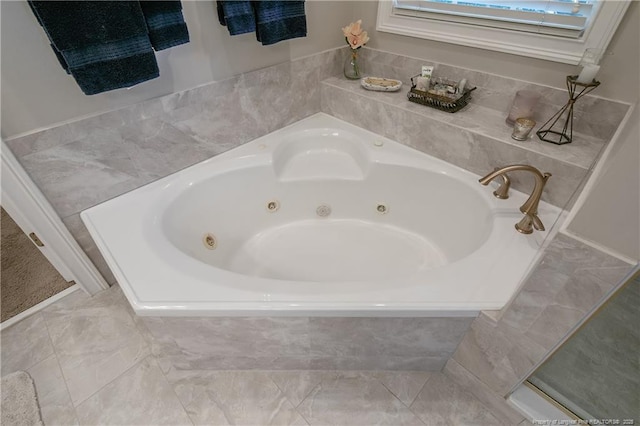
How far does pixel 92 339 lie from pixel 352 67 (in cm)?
190

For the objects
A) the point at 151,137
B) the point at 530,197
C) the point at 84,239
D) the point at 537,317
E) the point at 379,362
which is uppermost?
the point at 151,137

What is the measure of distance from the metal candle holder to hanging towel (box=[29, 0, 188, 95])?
148 centimetres

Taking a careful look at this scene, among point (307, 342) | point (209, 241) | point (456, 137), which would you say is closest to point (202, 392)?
point (307, 342)

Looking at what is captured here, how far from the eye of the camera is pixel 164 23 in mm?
1050

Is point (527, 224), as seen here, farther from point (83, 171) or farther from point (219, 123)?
point (83, 171)

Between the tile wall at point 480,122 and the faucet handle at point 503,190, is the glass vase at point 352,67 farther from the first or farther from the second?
the faucet handle at point 503,190

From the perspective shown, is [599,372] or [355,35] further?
[355,35]

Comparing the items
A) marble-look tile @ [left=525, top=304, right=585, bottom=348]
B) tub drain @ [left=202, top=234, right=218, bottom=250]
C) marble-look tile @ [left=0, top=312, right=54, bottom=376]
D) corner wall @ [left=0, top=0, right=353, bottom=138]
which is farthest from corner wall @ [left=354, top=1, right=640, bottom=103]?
marble-look tile @ [left=0, top=312, right=54, bottom=376]

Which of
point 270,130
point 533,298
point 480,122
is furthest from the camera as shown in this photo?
point 270,130

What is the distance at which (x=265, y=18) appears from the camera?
1278mm

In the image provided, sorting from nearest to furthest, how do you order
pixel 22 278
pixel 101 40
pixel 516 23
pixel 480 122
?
1. pixel 101 40
2. pixel 516 23
3. pixel 480 122
4. pixel 22 278

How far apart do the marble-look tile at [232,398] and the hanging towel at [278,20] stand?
141cm

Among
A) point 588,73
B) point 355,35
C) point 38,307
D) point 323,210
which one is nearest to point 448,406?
point 323,210

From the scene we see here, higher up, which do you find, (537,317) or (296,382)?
(537,317)
